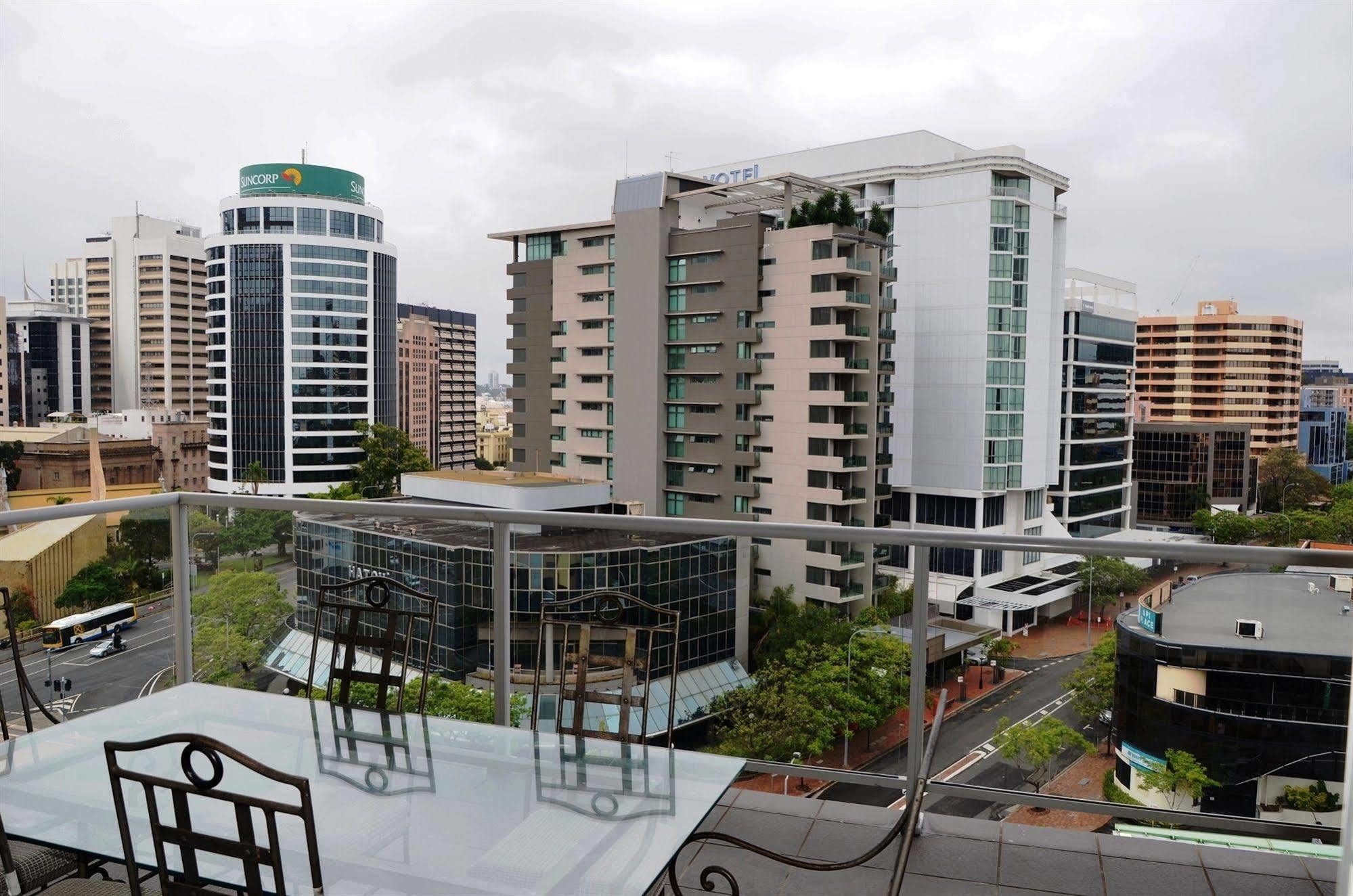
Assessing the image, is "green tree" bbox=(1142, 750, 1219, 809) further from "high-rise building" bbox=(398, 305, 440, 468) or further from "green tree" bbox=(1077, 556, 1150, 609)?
"high-rise building" bbox=(398, 305, 440, 468)

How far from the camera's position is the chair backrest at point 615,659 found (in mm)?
2510

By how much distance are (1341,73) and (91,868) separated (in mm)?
3207

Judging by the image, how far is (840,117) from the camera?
91062 mm

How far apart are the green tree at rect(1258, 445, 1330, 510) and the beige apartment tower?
42670mm

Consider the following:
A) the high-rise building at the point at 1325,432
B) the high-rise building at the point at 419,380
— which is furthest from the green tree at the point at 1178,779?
the high-rise building at the point at 419,380

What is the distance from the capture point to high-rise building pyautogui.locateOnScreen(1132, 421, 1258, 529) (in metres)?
73.1

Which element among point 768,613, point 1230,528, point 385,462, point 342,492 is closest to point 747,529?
point 768,613

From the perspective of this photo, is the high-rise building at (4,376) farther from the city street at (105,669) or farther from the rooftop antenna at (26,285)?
the city street at (105,669)

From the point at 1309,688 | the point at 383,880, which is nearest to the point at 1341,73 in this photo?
the point at 1309,688

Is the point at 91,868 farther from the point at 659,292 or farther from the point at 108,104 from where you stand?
the point at 108,104

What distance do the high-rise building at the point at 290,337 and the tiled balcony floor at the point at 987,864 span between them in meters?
78.4

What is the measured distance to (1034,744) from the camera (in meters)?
2.90

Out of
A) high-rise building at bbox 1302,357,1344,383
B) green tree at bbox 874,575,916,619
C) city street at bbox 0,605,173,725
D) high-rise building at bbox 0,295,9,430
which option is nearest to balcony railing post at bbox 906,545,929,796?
green tree at bbox 874,575,916,619

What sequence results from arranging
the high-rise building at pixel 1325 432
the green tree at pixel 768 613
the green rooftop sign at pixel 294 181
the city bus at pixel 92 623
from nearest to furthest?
the green tree at pixel 768 613 < the city bus at pixel 92 623 < the green rooftop sign at pixel 294 181 < the high-rise building at pixel 1325 432
